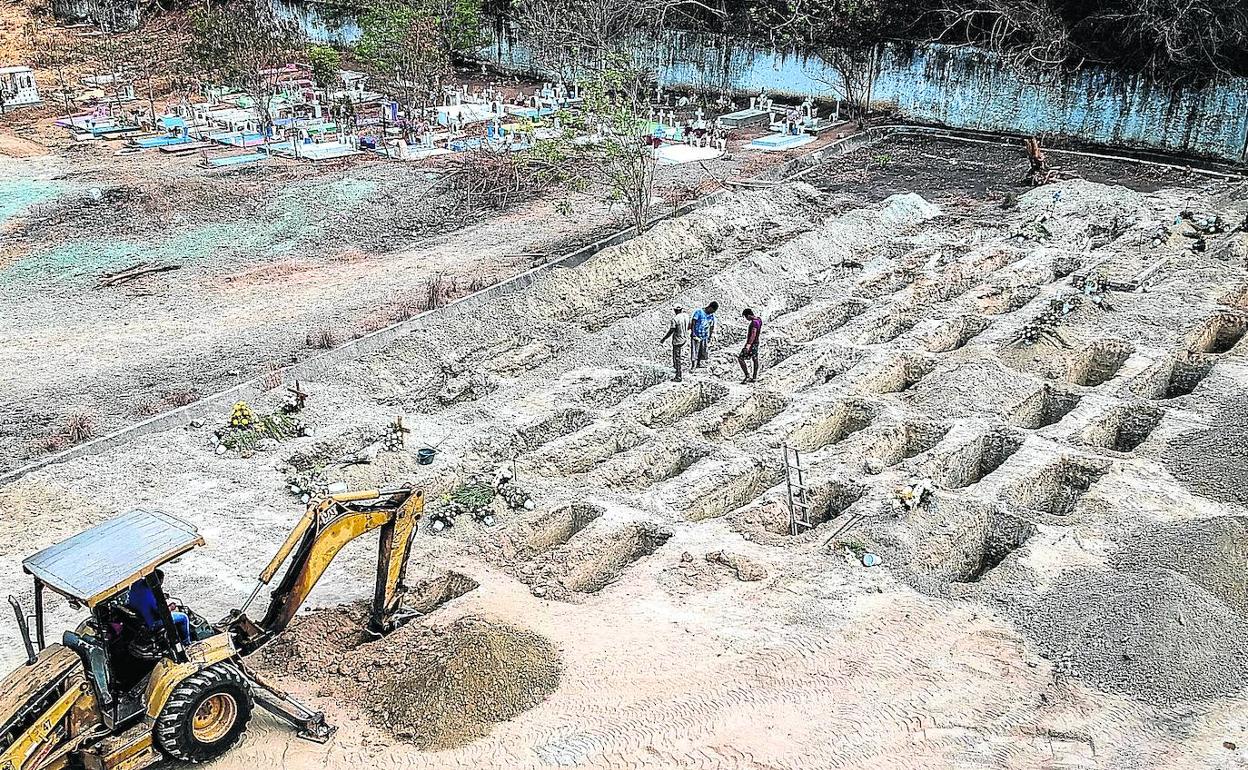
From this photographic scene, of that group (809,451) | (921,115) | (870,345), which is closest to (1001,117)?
(921,115)

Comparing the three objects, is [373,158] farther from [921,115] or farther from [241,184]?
[921,115]

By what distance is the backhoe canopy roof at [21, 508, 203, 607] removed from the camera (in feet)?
23.1

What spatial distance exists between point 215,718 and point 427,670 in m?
1.80

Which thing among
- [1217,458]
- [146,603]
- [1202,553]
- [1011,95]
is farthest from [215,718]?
[1011,95]

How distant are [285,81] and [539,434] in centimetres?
2880

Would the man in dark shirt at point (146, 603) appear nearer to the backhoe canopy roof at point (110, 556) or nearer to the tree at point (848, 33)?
the backhoe canopy roof at point (110, 556)

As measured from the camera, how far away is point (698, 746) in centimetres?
827

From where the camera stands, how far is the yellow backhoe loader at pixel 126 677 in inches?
280

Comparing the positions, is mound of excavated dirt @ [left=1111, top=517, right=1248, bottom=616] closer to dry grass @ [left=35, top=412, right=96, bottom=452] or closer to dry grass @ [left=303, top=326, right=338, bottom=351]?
dry grass @ [left=303, top=326, right=338, bottom=351]

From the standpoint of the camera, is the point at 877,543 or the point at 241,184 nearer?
the point at 877,543

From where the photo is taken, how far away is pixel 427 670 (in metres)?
8.93

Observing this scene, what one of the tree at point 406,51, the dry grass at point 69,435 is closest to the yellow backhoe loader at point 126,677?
the dry grass at point 69,435

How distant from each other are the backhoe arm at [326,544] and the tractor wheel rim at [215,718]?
0.65m

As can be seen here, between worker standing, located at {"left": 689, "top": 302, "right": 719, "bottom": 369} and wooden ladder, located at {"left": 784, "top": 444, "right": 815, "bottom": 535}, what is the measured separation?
3.05 metres
